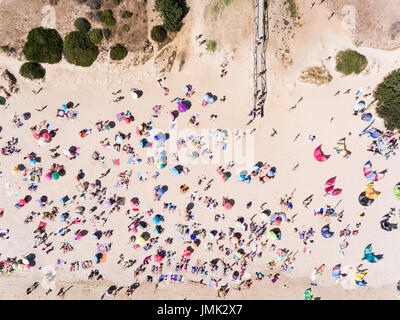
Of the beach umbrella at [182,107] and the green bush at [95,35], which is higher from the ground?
the green bush at [95,35]

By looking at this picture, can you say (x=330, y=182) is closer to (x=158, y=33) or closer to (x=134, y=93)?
(x=134, y=93)

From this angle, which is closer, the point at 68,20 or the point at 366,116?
the point at 68,20

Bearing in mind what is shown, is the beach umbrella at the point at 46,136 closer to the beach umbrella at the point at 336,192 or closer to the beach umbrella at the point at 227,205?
the beach umbrella at the point at 227,205

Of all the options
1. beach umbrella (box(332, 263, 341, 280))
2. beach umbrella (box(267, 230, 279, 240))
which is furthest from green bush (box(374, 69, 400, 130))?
beach umbrella (box(267, 230, 279, 240))

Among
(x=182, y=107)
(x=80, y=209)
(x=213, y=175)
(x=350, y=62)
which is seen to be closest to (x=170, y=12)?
(x=182, y=107)

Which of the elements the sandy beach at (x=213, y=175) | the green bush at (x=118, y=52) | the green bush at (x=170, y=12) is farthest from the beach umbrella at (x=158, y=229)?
the green bush at (x=170, y=12)
